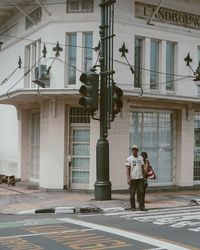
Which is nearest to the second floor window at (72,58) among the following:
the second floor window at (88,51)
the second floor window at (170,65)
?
the second floor window at (88,51)

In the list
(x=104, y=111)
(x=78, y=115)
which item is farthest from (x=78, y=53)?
(x=104, y=111)

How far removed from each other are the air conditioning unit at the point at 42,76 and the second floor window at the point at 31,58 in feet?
3.78

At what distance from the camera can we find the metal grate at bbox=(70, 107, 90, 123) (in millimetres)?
17766

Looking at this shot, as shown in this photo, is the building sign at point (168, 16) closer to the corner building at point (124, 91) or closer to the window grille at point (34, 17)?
the corner building at point (124, 91)

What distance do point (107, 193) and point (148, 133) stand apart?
14.0ft

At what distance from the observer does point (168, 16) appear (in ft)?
61.0

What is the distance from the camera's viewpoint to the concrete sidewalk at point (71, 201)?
13695 millimetres

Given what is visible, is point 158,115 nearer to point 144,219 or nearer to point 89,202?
point 89,202

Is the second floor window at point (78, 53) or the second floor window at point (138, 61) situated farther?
the second floor window at point (138, 61)

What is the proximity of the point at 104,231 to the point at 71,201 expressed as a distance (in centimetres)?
487

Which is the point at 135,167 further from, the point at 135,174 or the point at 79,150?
the point at 79,150

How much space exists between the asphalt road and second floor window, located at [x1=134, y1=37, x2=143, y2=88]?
6.13m

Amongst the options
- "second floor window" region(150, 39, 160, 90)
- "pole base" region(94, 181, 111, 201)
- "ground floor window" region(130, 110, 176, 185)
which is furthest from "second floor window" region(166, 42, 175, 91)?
"pole base" region(94, 181, 111, 201)

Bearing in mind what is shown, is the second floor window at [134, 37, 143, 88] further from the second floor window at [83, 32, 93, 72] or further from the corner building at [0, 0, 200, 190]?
the second floor window at [83, 32, 93, 72]
